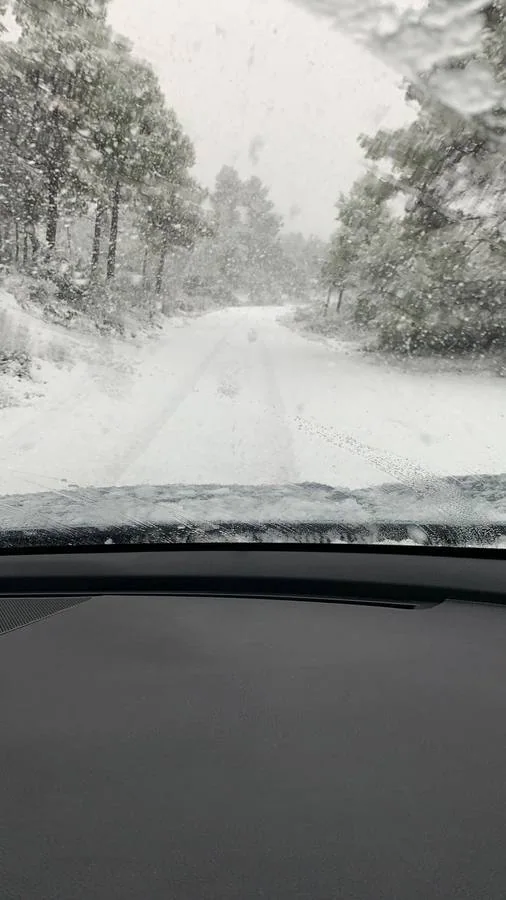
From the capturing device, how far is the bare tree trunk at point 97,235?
13.3ft

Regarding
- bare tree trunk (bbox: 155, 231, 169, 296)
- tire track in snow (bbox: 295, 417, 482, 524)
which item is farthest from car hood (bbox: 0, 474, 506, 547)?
bare tree trunk (bbox: 155, 231, 169, 296)

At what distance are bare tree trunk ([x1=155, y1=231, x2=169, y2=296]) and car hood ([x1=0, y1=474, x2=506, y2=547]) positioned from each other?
228 cm

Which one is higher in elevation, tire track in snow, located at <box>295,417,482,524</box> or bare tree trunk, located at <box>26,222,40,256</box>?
bare tree trunk, located at <box>26,222,40,256</box>

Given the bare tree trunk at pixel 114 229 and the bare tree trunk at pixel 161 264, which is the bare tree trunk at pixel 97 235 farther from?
the bare tree trunk at pixel 161 264

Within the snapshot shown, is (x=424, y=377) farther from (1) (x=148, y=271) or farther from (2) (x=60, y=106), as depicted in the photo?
(2) (x=60, y=106)

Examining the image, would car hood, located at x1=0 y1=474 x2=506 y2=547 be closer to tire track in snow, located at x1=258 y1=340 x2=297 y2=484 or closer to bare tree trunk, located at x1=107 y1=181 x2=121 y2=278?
tire track in snow, located at x1=258 y1=340 x2=297 y2=484

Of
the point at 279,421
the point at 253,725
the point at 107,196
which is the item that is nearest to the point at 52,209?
the point at 107,196

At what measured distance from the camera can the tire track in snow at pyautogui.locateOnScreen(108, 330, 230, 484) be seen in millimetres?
3421

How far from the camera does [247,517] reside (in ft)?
8.27

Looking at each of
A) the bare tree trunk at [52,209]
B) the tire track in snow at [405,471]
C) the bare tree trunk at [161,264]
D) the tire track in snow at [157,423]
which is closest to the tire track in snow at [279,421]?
the tire track in snow at [405,471]

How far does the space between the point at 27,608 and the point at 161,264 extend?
305cm

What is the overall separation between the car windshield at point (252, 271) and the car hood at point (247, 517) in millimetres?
13

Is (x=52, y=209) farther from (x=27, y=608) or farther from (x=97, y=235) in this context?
(x=27, y=608)

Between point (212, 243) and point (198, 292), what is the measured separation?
44cm
